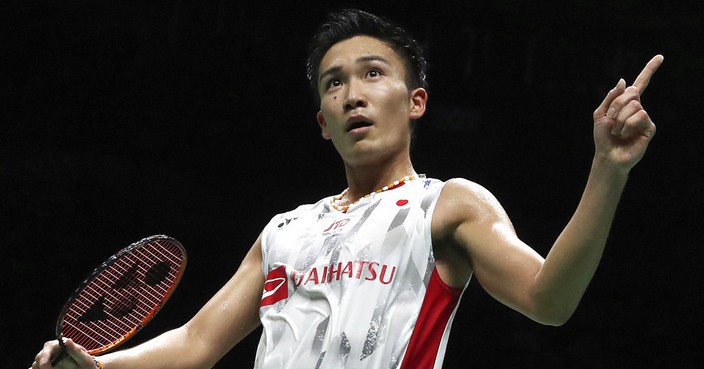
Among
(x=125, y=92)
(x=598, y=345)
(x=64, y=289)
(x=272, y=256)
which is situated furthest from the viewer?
(x=598, y=345)

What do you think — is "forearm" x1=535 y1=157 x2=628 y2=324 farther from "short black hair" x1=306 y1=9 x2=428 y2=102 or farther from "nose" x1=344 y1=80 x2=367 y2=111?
"short black hair" x1=306 y1=9 x2=428 y2=102

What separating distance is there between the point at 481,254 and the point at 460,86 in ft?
11.4

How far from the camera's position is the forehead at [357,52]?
2.66 metres

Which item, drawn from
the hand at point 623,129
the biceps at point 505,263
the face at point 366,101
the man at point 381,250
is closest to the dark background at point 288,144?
the man at point 381,250

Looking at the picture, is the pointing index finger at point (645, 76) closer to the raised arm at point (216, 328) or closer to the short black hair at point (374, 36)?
the short black hair at point (374, 36)

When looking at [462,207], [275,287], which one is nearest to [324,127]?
[275,287]

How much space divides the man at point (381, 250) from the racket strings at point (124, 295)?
0.11m

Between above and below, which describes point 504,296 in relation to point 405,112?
below

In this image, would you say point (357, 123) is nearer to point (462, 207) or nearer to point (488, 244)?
point (462, 207)

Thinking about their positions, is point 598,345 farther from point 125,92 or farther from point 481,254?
point 481,254

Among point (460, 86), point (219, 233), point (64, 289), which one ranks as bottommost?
point (64, 289)

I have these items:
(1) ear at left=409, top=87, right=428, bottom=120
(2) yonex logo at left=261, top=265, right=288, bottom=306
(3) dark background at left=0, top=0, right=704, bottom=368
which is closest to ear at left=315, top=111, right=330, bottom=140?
(1) ear at left=409, top=87, right=428, bottom=120

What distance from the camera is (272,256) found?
2.52m

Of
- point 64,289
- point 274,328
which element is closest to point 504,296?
point 274,328
